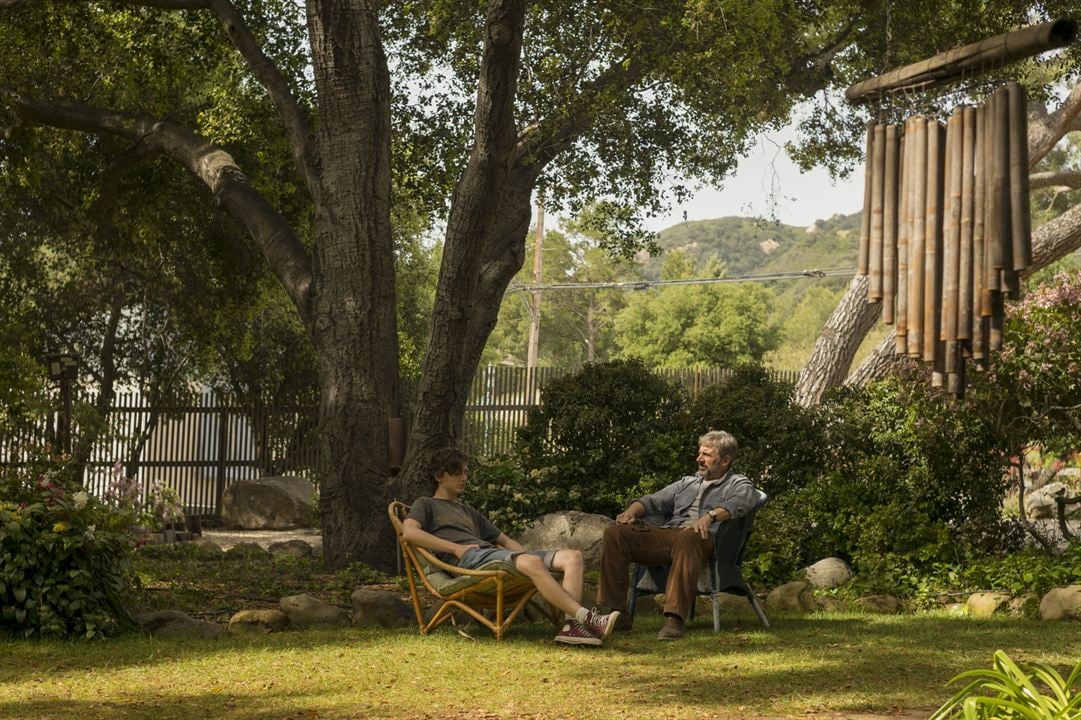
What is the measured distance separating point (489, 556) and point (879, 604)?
10.4ft

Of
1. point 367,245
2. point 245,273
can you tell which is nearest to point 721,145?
point 245,273

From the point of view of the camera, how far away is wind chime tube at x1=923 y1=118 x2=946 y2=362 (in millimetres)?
5219

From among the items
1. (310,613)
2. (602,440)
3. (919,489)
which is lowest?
(310,613)

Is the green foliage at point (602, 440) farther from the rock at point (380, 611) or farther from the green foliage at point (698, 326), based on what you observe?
the green foliage at point (698, 326)

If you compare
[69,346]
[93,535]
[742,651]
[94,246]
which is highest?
[94,246]

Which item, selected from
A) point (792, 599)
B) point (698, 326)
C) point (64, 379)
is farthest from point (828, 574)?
point (698, 326)

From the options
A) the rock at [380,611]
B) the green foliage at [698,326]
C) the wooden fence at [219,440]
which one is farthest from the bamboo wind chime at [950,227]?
the green foliage at [698,326]

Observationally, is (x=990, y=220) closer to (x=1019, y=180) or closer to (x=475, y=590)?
(x=1019, y=180)

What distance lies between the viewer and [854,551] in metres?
10.5

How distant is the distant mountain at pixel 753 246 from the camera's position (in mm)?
121250

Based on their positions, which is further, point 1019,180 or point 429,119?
point 429,119

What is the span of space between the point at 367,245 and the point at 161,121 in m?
3.57

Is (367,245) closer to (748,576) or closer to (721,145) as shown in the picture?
(748,576)

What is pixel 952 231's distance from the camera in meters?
5.16
